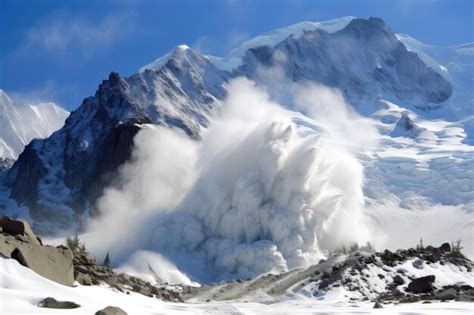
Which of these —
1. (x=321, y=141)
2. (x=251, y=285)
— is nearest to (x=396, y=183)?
(x=321, y=141)

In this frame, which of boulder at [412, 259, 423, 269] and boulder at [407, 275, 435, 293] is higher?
boulder at [412, 259, 423, 269]

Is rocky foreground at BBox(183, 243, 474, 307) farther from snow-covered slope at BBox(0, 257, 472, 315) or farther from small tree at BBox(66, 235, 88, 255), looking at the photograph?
snow-covered slope at BBox(0, 257, 472, 315)

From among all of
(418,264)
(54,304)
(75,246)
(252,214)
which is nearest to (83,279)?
(54,304)

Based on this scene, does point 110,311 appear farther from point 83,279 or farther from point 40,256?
point 83,279

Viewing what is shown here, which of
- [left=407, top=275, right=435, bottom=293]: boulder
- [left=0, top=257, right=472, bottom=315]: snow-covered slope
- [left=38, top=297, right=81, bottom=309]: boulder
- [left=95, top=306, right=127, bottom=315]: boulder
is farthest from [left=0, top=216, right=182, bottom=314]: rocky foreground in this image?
[left=407, top=275, right=435, bottom=293]: boulder

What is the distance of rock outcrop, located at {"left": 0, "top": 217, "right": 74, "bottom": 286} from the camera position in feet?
65.6

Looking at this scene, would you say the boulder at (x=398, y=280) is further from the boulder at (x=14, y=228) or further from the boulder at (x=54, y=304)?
the boulder at (x=54, y=304)

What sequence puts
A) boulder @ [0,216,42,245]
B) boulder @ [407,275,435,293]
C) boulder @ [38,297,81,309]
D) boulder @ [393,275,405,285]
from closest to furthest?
1. boulder @ [38,297,81,309]
2. boulder @ [0,216,42,245]
3. boulder @ [407,275,435,293]
4. boulder @ [393,275,405,285]

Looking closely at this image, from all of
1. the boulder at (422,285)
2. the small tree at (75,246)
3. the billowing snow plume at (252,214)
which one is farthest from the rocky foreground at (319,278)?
the billowing snow plume at (252,214)

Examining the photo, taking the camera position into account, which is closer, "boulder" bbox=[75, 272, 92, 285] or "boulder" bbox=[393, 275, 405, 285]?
"boulder" bbox=[75, 272, 92, 285]

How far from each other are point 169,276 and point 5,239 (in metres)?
82.2

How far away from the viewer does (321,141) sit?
133125 millimetres

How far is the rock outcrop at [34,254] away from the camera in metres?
20.0

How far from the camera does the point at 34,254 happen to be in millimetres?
20578
